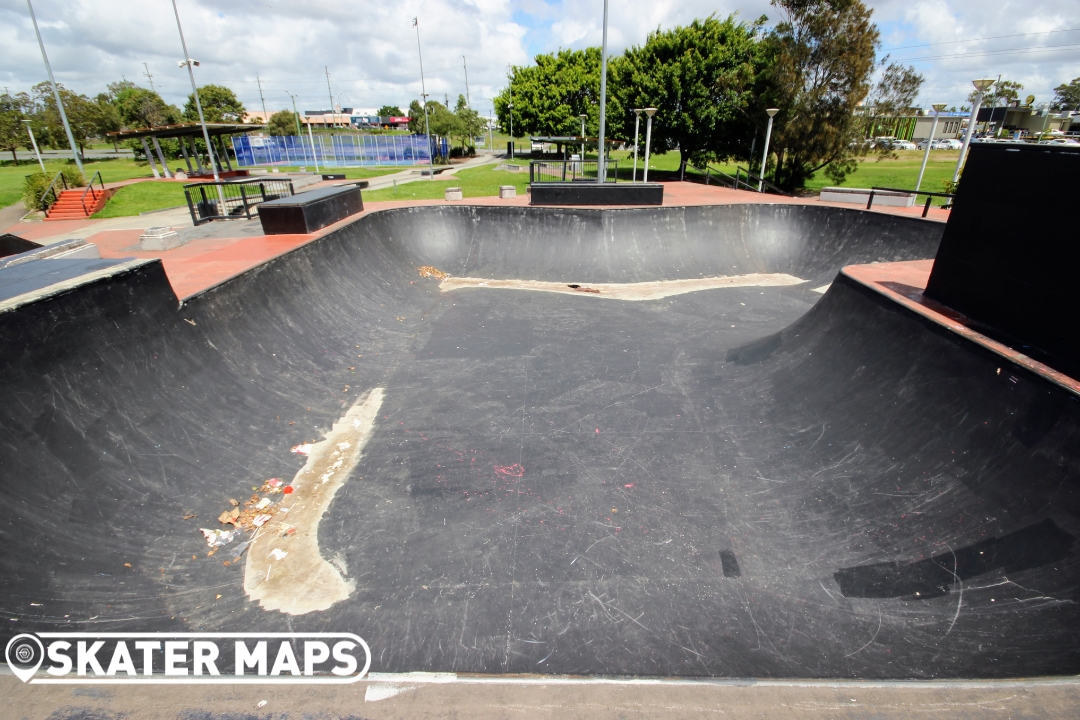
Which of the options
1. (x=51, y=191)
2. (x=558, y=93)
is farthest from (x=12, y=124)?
(x=558, y=93)

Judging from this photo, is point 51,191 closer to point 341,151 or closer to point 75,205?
point 75,205

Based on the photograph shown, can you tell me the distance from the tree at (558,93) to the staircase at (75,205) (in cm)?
3539

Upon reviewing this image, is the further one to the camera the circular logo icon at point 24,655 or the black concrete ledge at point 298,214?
A: the black concrete ledge at point 298,214

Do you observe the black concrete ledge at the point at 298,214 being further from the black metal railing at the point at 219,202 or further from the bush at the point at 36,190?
the bush at the point at 36,190

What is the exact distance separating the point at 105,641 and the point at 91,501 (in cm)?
161

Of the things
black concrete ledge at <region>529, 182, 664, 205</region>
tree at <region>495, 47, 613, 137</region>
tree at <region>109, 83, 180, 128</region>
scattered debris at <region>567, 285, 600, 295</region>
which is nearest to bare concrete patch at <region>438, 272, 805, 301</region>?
scattered debris at <region>567, 285, 600, 295</region>

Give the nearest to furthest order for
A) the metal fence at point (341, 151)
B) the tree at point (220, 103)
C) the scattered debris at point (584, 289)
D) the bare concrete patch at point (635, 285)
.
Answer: the bare concrete patch at point (635, 285) → the scattered debris at point (584, 289) → the metal fence at point (341, 151) → the tree at point (220, 103)

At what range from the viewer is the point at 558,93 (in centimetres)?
4459

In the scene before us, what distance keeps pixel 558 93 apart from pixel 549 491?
46.8 m

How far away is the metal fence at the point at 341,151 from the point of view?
144 ft

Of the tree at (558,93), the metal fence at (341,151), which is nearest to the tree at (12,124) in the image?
the metal fence at (341,151)

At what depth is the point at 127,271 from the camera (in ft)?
19.0

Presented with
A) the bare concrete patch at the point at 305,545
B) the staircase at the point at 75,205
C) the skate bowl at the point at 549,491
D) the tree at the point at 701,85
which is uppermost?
the tree at the point at 701,85

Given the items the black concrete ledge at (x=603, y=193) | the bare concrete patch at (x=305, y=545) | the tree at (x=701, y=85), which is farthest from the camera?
the tree at (x=701, y=85)
